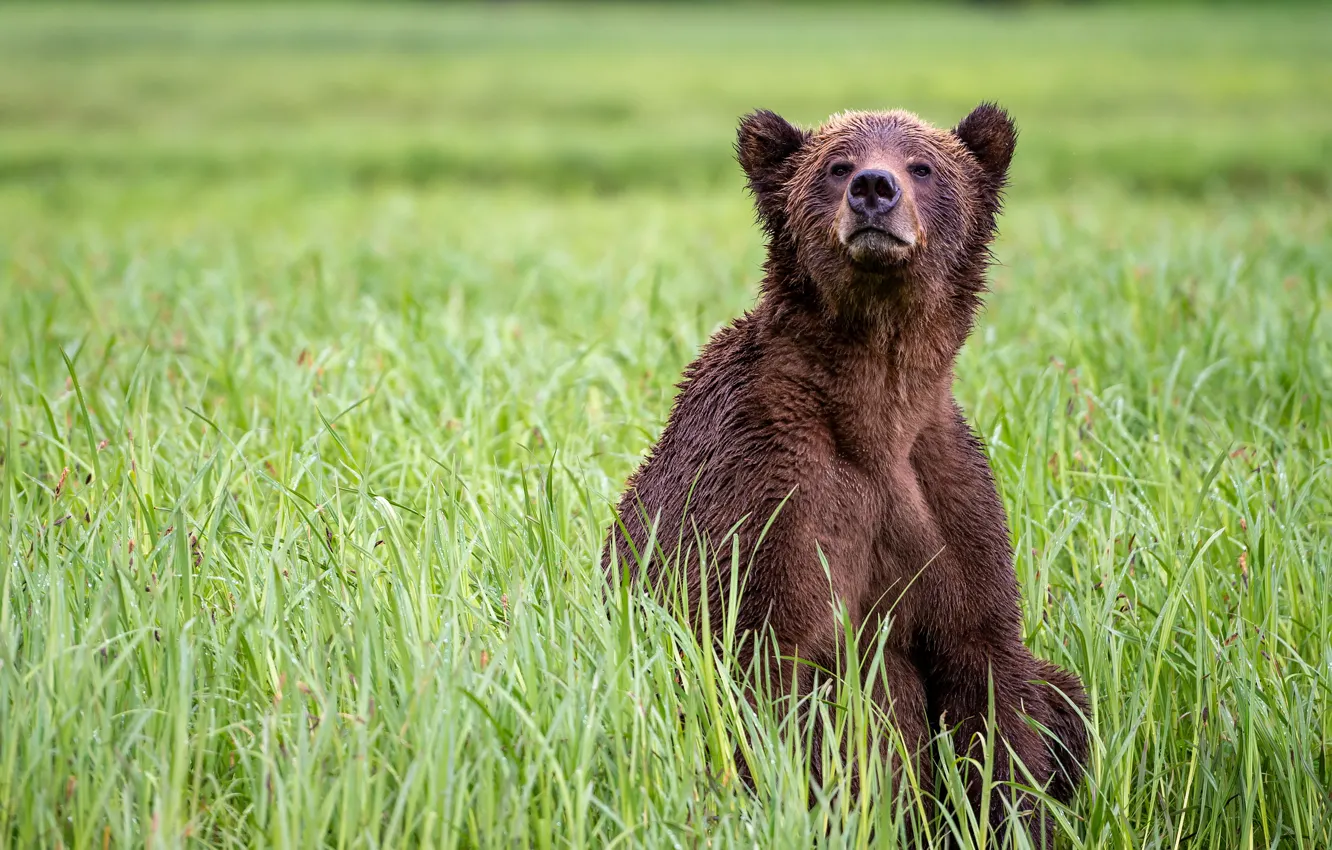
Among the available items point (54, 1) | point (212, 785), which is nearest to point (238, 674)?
point (212, 785)

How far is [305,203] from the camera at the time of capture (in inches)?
494

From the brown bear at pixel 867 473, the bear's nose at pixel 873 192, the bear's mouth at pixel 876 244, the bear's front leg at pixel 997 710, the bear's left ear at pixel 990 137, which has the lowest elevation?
the bear's front leg at pixel 997 710

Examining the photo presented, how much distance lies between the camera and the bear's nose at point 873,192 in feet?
7.89

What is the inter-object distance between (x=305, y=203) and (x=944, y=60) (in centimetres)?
1490

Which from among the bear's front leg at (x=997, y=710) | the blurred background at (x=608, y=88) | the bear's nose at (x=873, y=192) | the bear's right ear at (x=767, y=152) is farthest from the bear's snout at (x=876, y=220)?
the blurred background at (x=608, y=88)

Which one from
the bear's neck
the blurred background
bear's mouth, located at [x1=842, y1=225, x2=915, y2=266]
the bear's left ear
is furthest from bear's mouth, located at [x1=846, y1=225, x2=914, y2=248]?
the blurred background

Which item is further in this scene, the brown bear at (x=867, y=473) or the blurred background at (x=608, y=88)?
the blurred background at (x=608, y=88)

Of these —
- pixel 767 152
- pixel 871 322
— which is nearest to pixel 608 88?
pixel 767 152

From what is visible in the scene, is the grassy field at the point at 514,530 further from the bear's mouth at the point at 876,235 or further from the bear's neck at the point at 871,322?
the bear's mouth at the point at 876,235

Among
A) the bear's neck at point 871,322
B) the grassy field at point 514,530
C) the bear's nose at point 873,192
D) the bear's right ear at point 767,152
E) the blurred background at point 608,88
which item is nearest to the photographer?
the grassy field at point 514,530

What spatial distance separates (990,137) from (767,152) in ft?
1.53

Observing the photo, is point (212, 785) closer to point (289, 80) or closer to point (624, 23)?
point (289, 80)

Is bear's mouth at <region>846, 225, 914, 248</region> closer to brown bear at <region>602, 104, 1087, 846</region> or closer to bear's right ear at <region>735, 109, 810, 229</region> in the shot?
brown bear at <region>602, 104, 1087, 846</region>

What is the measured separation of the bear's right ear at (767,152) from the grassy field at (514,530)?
78 cm
